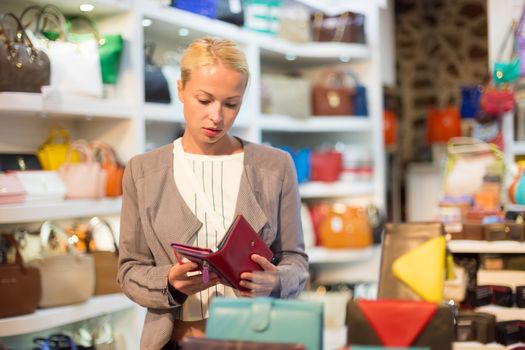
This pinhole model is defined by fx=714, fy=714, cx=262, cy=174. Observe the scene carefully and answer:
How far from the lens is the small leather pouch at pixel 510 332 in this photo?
267 cm

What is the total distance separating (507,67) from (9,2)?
2594 mm

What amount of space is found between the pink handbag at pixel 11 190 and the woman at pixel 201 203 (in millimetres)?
1491

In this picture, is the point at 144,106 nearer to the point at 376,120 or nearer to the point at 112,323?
the point at 112,323

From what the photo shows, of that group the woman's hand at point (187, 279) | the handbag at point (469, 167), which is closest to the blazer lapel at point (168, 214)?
the woman's hand at point (187, 279)

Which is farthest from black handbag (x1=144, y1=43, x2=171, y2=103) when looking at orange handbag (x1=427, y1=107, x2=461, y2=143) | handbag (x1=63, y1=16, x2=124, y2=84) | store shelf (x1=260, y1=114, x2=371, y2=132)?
orange handbag (x1=427, y1=107, x2=461, y2=143)

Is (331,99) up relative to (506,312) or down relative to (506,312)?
up

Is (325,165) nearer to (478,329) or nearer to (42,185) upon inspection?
(42,185)

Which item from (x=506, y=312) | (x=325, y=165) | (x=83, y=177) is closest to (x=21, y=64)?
(x=83, y=177)

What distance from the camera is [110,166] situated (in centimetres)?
383

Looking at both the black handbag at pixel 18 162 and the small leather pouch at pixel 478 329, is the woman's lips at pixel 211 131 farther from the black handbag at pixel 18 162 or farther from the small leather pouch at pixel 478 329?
the black handbag at pixel 18 162

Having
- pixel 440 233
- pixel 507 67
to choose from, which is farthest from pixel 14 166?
pixel 507 67

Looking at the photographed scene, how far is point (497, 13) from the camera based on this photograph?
12.5 feet

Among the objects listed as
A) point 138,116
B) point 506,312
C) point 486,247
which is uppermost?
point 138,116

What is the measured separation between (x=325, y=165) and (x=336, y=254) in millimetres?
687
